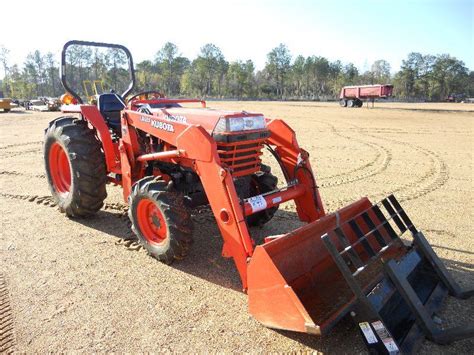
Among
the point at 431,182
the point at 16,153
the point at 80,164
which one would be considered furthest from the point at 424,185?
the point at 16,153

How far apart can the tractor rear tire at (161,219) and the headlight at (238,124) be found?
2.51ft

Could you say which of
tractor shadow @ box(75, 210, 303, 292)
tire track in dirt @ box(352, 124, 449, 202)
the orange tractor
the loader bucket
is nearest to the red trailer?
tire track in dirt @ box(352, 124, 449, 202)

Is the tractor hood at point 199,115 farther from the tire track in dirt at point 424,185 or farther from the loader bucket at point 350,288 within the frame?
the tire track in dirt at point 424,185

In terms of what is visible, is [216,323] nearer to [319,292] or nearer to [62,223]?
[319,292]

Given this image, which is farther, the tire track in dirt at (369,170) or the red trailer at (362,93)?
the red trailer at (362,93)

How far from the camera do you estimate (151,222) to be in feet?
13.0

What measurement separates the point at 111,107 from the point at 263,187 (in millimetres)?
2408

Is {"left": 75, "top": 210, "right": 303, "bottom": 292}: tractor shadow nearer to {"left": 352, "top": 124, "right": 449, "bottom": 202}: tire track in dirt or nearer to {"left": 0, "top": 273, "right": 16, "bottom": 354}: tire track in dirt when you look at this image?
{"left": 0, "top": 273, "right": 16, "bottom": 354}: tire track in dirt

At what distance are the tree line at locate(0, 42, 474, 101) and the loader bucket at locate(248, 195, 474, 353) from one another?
70.1 m

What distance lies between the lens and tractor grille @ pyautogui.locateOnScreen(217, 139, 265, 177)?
140 inches

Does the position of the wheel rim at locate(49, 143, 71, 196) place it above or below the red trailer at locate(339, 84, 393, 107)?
below

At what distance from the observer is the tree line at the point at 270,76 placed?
71688 millimetres

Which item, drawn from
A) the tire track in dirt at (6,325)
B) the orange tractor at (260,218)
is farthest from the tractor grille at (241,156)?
the tire track in dirt at (6,325)

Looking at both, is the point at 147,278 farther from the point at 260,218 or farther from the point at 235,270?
the point at 260,218
